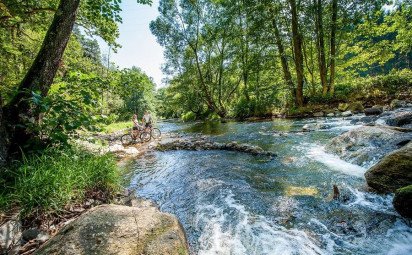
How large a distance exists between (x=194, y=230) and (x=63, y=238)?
5.96 feet

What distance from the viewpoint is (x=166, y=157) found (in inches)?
361

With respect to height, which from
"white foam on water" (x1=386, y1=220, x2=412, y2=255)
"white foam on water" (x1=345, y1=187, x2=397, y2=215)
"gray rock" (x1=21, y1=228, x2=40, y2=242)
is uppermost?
"gray rock" (x1=21, y1=228, x2=40, y2=242)

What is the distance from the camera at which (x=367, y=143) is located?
6.15 m

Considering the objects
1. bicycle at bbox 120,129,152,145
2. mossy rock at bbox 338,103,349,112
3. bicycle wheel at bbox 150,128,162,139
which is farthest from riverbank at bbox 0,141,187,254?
mossy rock at bbox 338,103,349,112

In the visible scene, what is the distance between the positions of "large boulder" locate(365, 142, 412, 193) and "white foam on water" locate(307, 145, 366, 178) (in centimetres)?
81

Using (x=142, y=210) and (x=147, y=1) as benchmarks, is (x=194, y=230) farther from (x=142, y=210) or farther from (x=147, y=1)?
(x=147, y=1)

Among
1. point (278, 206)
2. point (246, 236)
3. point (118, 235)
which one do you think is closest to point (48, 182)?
point (118, 235)

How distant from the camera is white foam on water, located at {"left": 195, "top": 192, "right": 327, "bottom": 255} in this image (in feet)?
9.27

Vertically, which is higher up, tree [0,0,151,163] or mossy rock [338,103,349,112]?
tree [0,0,151,163]

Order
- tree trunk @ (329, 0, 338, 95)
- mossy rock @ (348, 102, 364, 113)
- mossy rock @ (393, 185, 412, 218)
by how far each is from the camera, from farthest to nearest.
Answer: tree trunk @ (329, 0, 338, 95) → mossy rock @ (348, 102, 364, 113) → mossy rock @ (393, 185, 412, 218)

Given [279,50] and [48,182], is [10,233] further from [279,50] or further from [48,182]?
[279,50]

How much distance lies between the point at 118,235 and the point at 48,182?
1665mm

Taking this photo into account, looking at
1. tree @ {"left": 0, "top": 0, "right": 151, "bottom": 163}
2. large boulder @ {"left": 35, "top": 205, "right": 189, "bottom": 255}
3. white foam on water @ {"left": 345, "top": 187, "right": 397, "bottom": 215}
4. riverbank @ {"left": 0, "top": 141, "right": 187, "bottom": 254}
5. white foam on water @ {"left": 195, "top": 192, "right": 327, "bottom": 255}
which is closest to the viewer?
large boulder @ {"left": 35, "top": 205, "right": 189, "bottom": 255}

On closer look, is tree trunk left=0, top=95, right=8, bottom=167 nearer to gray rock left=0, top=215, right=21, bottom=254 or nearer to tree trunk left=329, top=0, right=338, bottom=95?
gray rock left=0, top=215, right=21, bottom=254
